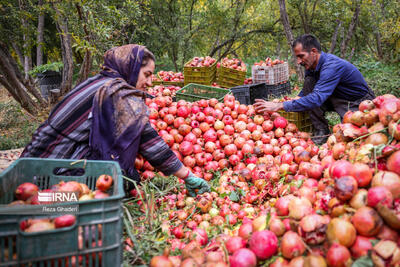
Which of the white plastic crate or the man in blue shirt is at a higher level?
the white plastic crate

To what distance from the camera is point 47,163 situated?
5.80ft

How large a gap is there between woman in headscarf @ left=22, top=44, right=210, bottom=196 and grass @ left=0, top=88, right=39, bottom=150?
134 inches

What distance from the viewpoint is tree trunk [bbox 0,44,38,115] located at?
5.48 metres

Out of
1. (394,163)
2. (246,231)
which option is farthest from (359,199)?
(246,231)

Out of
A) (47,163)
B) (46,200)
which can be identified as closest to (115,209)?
(46,200)

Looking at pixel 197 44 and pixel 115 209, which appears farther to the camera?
pixel 197 44

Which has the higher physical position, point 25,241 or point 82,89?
point 82,89

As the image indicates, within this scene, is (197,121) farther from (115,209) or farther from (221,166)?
(115,209)

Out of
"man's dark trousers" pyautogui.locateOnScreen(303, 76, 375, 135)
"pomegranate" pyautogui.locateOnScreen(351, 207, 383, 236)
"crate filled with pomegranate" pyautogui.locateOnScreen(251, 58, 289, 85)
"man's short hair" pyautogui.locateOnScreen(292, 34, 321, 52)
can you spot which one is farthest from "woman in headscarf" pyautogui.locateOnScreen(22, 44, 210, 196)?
"crate filled with pomegranate" pyautogui.locateOnScreen(251, 58, 289, 85)

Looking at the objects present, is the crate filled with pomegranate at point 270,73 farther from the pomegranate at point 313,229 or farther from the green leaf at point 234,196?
the pomegranate at point 313,229

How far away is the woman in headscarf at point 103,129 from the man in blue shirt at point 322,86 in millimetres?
1965

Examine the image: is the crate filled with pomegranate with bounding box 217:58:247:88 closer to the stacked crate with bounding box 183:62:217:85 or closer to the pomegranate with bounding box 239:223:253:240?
the stacked crate with bounding box 183:62:217:85

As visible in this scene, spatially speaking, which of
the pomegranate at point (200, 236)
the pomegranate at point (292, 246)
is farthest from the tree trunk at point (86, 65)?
the pomegranate at point (292, 246)

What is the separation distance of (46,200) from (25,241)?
0.42 metres
